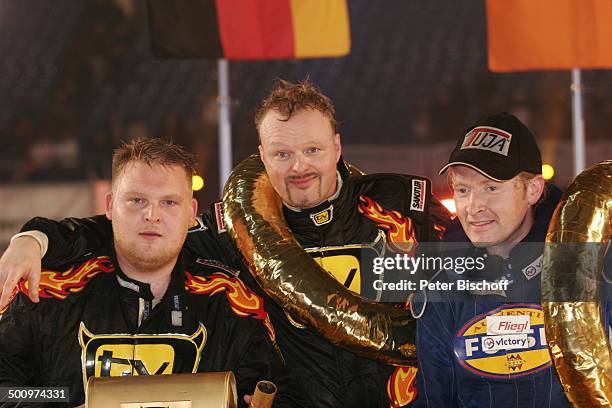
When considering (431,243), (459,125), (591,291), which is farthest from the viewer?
(459,125)

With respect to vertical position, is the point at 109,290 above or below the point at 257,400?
above

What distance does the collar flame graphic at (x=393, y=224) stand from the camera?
238cm

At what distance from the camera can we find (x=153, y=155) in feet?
6.99

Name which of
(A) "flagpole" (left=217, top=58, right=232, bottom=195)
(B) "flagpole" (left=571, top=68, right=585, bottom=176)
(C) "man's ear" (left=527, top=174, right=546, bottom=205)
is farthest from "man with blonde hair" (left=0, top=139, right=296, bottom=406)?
(B) "flagpole" (left=571, top=68, right=585, bottom=176)

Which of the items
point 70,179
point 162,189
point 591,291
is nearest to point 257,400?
point 162,189

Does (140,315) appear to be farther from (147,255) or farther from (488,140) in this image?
(488,140)

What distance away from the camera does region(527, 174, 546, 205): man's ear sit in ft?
6.61

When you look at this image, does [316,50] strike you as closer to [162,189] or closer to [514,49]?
[514,49]

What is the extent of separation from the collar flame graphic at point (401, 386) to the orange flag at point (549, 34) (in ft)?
5.24

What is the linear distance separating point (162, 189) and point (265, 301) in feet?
1.61

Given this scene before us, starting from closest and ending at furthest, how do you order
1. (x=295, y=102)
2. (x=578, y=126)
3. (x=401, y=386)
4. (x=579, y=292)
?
(x=579, y=292) < (x=401, y=386) < (x=295, y=102) < (x=578, y=126)

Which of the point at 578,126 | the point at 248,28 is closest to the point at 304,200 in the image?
the point at 248,28

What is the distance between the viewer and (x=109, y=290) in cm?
218

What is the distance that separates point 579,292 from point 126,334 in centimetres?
102
